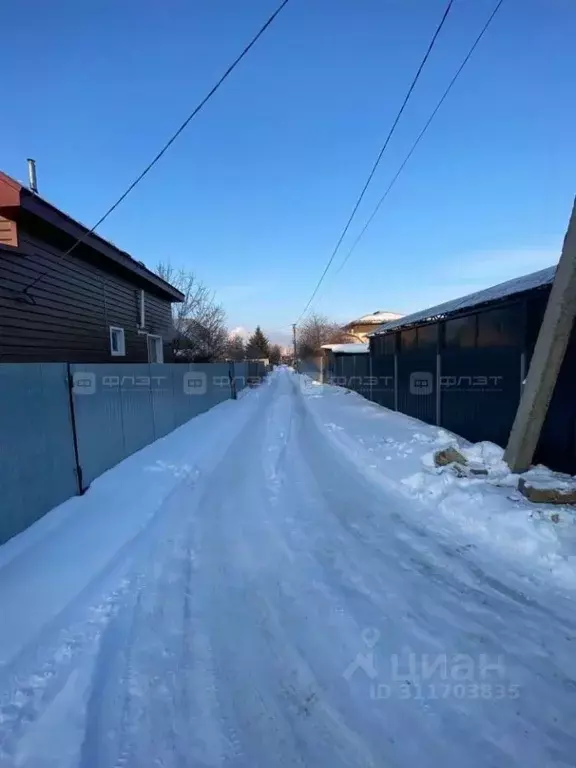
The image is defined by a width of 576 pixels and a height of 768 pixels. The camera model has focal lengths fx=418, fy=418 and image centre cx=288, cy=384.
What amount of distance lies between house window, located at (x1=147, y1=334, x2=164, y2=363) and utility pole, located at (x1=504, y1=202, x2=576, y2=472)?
1241 cm

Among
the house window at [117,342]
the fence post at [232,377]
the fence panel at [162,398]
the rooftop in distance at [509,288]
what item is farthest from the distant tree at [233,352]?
the rooftop in distance at [509,288]

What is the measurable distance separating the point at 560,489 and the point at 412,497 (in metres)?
1.52

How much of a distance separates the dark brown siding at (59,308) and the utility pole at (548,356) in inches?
294

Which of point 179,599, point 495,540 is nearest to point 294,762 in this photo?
point 179,599

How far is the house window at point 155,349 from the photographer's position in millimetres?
15047

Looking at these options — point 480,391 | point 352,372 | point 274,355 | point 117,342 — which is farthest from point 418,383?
point 274,355

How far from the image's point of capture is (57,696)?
6.88 feet

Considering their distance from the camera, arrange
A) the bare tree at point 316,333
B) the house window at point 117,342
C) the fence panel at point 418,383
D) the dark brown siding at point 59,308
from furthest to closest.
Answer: the bare tree at point 316,333
the house window at point 117,342
the fence panel at point 418,383
the dark brown siding at point 59,308

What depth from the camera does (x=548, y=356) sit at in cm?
484

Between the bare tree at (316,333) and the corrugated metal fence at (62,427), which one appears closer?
the corrugated metal fence at (62,427)

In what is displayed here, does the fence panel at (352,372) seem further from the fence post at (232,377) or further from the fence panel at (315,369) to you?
the fence post at (232,377)

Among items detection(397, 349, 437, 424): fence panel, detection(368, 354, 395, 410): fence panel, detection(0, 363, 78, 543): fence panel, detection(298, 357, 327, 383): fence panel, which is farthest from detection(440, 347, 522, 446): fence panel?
detection(298, 357, 327, 383): fence panel

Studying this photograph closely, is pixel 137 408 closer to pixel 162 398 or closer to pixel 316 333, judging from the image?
pixel 162 398

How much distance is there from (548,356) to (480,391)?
2672mm
